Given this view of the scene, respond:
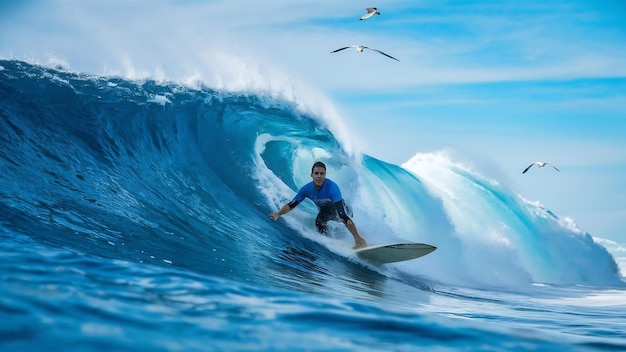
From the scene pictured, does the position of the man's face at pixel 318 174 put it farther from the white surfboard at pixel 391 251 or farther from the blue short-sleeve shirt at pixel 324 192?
the white surfboard at pixel 391 251

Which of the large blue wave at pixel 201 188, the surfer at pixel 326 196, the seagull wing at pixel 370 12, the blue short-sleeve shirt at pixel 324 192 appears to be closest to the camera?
the large blue wave at pixel 201 188

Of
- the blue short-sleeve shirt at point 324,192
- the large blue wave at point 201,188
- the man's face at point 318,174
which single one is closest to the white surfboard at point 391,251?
the large blue wave at point 201,188

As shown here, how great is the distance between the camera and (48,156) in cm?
866

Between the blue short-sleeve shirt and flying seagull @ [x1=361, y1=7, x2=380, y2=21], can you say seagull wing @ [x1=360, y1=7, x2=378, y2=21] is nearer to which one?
flying seagull @ [x1=361, y1=7, x2=380, y2=21]

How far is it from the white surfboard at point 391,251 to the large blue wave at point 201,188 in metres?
Answer: 0.17

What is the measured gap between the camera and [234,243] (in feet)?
26.6

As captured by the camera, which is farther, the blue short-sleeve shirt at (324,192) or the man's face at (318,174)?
the blue short-sleeve shirt at (324,192)

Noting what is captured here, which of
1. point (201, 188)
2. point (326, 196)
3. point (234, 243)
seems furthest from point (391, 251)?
point (201, 188)

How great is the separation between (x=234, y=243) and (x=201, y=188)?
226 cm

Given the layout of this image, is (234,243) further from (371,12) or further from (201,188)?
(371,12)

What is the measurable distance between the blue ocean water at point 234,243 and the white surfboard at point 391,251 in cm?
22

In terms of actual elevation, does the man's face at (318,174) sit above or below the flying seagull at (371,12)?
below

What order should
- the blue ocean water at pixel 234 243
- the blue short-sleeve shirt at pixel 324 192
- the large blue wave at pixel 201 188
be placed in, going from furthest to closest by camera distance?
the blue short-sleeve shirt at pixel 324 192, the large blue wave at pixel 201 188, the blue ocean water at pixel 234 243

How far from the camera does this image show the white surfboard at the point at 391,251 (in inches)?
349
